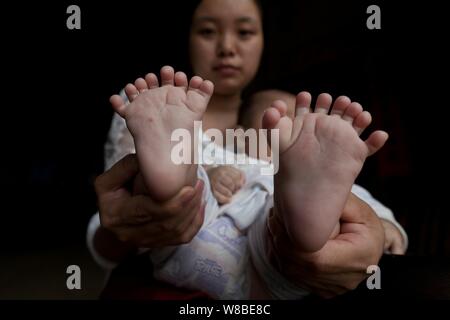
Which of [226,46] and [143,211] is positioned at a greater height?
[226,46]

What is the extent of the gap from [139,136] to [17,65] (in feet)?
5.19

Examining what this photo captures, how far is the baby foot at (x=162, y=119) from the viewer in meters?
0.51

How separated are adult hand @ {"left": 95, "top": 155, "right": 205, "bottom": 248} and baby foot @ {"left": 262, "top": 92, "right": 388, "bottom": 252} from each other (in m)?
0.13

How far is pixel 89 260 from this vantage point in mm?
1824

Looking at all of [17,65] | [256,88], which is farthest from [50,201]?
[256,88]

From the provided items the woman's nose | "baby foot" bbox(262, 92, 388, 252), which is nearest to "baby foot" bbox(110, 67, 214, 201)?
"baby foot" bbox(262, 92, 388, 252)

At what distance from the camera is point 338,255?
0.55 meters

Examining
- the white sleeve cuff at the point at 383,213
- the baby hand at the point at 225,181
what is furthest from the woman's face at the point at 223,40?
the white sleeve cuff at the point at 383,213

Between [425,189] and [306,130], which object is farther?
[425,189]

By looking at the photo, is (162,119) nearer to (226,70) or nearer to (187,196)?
(187,196)

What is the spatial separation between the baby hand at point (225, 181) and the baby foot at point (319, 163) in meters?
0.19

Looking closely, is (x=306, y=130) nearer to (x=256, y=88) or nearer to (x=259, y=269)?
(x=259, y=269)

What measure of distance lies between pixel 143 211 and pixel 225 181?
19 centimetres

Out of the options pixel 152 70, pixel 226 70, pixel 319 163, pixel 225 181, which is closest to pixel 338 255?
pixel 319 163
